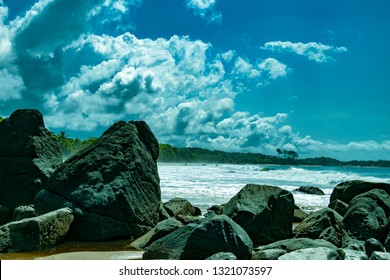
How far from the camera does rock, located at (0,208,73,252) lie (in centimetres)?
736

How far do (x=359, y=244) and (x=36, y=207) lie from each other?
19.1ft

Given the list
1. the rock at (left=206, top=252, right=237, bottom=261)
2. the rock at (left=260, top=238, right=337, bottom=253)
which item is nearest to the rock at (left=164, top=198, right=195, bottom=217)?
the rock at (left=260, top=238, right=337, bottom=253)

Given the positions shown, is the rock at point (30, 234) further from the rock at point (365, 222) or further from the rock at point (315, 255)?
the rock at point (365, 222)

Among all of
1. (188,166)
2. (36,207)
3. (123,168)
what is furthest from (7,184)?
(188,166)

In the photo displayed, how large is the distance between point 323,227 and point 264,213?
105 centimetres

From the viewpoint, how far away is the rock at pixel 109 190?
8555mm

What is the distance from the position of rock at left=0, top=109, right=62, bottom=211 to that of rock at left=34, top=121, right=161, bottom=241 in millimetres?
2349

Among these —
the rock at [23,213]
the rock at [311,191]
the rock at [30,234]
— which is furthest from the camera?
the rock at [311,191]

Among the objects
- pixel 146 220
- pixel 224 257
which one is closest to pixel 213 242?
pixel 224 257

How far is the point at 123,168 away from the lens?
30.6 feet

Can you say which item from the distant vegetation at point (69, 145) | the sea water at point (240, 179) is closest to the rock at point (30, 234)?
the sea water at point (240, 179)

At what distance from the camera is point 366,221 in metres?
8.84

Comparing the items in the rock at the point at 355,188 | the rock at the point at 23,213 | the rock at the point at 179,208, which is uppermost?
the rock at the point at 355,188

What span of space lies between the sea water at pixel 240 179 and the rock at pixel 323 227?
15.8 feet
